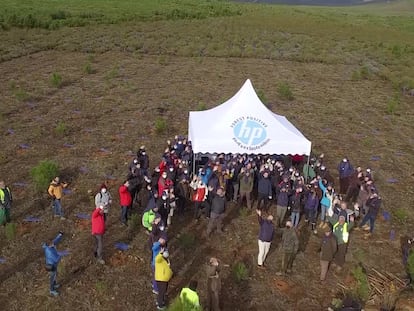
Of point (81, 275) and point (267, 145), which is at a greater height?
point (267, 145)

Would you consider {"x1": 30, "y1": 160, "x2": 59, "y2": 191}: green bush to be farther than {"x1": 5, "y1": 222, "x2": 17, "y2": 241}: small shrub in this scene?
Yes

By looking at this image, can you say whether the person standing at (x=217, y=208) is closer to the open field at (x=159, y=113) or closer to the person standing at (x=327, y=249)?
the open field at (x=159, y=113)

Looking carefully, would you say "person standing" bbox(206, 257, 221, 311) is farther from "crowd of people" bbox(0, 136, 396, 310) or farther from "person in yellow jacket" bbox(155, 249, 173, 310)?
"person in yellow jacket" bbox(155, 249, 173, 310)

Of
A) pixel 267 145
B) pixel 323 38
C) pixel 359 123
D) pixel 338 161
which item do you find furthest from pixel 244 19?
pixel 267 145

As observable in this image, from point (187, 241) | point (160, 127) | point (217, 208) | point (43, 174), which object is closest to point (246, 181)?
point (217, 208)

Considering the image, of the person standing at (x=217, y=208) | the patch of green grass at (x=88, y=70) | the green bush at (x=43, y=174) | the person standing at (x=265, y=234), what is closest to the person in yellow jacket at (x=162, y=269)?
the person standing at (x=265, y=234)

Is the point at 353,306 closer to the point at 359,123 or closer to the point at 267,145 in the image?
the point at 267,145

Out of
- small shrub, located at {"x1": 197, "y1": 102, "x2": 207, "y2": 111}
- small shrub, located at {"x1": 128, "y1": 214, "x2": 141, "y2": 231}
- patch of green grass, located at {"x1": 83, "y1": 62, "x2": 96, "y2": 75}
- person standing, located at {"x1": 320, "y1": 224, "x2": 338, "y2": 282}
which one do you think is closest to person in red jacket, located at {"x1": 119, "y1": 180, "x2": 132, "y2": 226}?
small shrub, located at {"x1": 128, "y1": 214, "x2": 141, "y2": 231}
